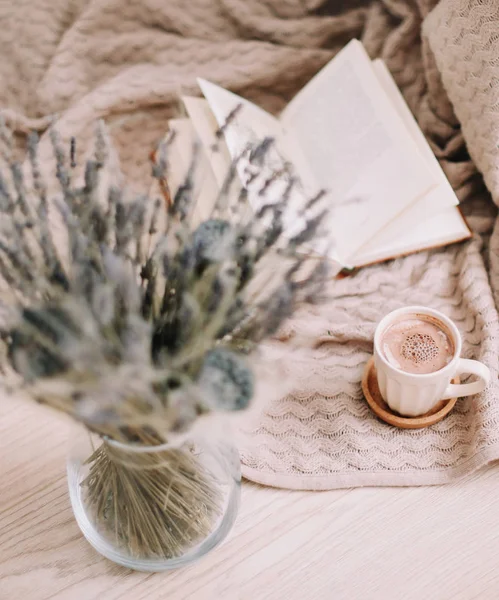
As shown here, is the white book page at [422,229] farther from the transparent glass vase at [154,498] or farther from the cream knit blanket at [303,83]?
the transparent glass vase at [154,498]

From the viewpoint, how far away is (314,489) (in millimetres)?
711

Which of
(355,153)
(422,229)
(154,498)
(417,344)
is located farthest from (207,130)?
(154,498)

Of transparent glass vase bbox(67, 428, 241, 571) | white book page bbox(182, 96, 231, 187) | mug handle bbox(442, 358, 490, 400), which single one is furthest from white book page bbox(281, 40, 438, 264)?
transparent glass vase bbox(67, 428, 241, 571)

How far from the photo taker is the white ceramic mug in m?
0.68

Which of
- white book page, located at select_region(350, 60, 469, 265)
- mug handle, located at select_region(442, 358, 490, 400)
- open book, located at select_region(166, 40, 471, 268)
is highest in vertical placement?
open book, located at select_region(166, 40, 471, 268)

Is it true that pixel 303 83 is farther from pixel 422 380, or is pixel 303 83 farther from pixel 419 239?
pixel 422 380

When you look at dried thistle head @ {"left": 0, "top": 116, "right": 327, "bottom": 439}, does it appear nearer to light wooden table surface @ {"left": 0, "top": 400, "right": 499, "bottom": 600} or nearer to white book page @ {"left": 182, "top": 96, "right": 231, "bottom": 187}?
light wooden table surface @ {"left": 0, "top": 400, "right": 499, "bottom": 600}

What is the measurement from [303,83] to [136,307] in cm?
74

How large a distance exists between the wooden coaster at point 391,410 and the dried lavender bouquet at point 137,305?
0.31 meters

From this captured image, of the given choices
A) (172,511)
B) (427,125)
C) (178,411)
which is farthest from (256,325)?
(427,125)

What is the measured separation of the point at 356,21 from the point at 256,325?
0.73 m

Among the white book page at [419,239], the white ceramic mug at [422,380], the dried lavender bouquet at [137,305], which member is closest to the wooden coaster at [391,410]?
the white ceramic mug at [422,380]

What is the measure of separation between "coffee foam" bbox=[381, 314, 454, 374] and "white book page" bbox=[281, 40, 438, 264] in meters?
0.16

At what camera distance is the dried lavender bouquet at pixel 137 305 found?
41cm
